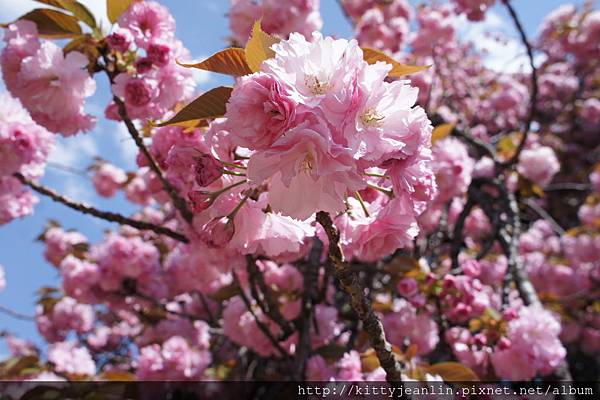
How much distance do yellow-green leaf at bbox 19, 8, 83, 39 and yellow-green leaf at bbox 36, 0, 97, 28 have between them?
2cm

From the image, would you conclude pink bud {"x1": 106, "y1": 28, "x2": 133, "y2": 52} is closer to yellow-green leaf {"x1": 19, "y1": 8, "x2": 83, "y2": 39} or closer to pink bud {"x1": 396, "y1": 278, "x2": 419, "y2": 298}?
yellow-green leaf {"x1": 19, "y1": 8, "x2": 83, "y2": 39}

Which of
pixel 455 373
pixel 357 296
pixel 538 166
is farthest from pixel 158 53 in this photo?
pixel 538 166

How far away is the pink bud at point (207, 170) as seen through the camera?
95 centimetres

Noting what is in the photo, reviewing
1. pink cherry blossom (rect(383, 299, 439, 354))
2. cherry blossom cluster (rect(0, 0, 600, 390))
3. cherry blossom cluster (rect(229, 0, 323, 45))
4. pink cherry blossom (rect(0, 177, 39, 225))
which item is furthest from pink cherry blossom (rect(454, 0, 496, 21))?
pink cherry blossom (rect(0, 177, 39, 225))

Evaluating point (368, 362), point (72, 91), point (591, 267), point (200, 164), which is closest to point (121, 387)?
point (368, 362)

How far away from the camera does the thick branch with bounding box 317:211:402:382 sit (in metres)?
0.98

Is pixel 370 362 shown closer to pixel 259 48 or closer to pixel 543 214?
pixel 259 48

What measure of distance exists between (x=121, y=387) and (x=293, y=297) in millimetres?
962

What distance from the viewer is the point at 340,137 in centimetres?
82

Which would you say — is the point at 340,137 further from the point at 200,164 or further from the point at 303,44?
the point at 200,164

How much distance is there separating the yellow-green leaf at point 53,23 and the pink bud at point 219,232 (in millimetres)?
928

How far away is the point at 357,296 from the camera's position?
1.01 metres

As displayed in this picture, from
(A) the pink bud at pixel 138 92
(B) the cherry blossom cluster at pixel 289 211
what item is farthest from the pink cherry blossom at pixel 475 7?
(A) the pink bud at pixel 138 92

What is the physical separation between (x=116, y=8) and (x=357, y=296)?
3.73 feet
